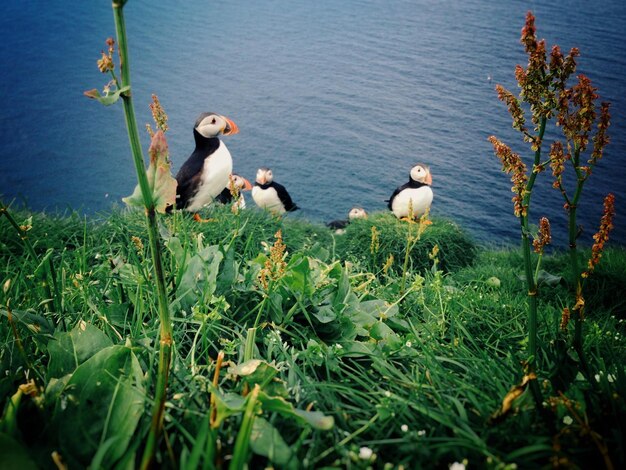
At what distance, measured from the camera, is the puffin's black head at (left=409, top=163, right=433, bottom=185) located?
2.42 meters

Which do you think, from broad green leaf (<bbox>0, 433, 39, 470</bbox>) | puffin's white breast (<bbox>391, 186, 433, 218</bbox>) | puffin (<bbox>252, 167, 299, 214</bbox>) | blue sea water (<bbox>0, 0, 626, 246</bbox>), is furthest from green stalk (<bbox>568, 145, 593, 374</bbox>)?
puffin (<bbox>252, 167, 299, 214</bbox>)

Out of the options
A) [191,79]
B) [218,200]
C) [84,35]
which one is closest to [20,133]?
[84,35]

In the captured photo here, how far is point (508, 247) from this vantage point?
235 centimetres

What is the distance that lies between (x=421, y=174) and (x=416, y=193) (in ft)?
0.35

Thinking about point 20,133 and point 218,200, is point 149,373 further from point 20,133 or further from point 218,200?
point 20,133

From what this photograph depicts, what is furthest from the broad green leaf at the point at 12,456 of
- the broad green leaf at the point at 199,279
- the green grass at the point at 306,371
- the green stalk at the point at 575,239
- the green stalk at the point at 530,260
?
the green stalk at the point at 575,239

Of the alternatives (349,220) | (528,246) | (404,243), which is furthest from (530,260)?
(349,220)

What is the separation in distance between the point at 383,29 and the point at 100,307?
277cm

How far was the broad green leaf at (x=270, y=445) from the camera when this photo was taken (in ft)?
1.49

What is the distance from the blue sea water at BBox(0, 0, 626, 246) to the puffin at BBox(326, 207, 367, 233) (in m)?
0.10

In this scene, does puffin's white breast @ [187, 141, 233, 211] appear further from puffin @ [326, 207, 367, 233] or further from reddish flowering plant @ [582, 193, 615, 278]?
reddish flowering plant @ [582, 193, 615, 278]

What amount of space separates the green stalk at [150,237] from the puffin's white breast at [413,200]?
79.4 inches

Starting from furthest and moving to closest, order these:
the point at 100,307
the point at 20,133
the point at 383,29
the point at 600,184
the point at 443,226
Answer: the point at 383,29 < the point at 20,133 < the point at 443,226 < the point at 600,184 < the point at 100,307

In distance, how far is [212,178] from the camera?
6.16 ft
